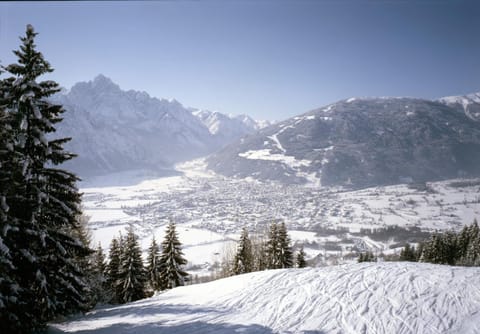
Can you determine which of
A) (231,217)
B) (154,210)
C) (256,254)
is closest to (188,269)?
(256,254)

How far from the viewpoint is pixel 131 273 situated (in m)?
29.0

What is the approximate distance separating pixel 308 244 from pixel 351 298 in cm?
11254

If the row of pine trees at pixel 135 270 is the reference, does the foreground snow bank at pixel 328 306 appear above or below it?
above

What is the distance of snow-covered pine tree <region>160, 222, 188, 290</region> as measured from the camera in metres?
30.3

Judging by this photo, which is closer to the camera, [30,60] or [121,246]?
[30,60]

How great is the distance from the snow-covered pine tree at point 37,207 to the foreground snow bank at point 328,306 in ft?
6.17

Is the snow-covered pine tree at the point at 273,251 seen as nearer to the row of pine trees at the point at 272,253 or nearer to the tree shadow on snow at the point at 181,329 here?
the row of pine trees at the point at 272,253

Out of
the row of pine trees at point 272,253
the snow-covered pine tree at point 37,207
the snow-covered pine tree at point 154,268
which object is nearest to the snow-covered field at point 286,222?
the snow-covered pine tree at point 154,268

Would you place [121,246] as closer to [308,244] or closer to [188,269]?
[188,269]

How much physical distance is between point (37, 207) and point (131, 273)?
22367 millimetres

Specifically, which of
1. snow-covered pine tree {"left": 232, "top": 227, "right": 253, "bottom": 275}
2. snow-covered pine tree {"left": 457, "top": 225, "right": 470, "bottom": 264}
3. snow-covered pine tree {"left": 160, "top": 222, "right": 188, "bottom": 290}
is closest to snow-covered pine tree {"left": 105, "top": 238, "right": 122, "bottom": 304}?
snow-covered pine tree {"left": 160, "top": 222, "right": 188, "bottom": 290}

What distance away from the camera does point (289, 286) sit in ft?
42.5

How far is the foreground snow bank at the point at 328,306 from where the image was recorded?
9242mm

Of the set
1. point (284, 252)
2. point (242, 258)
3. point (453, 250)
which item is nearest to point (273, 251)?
point (284, 252)
